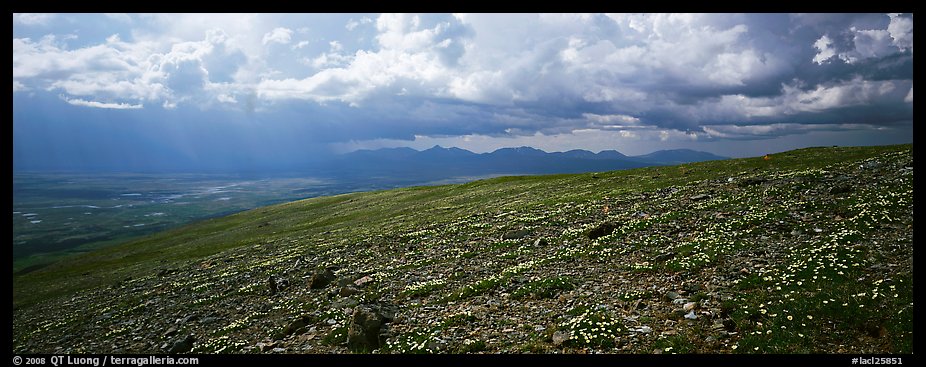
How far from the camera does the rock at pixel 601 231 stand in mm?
26953

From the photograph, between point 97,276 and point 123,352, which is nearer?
point 123,352

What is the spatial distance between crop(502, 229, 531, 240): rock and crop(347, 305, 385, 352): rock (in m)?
16.1

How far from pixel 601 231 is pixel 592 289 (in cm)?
1021

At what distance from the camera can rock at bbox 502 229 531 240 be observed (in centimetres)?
3094

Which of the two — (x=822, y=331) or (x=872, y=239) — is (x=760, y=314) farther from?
(x=872, y=239)

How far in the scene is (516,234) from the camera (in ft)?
103

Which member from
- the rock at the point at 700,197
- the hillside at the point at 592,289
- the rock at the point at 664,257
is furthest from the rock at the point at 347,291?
the rock at the point at 700,197

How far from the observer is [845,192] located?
26812 mm

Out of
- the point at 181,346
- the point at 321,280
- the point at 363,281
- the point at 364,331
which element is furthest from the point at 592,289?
the point at 181,346

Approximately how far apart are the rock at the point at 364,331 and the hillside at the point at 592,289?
0.20ft

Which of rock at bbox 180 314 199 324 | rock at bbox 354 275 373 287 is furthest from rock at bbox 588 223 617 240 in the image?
rock at bbox 180 314 199 324

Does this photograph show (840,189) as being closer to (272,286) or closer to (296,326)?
(296,326)
